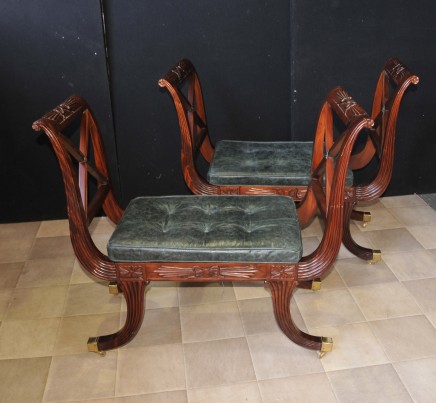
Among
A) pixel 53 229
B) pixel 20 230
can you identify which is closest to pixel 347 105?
pixel 53 229

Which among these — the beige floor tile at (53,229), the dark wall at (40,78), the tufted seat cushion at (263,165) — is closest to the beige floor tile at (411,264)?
the tufted seat cushion at (263,165)

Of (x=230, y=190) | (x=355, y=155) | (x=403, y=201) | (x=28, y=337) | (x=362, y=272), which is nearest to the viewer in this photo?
(x=28, y=337)

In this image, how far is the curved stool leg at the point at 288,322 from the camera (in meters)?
1.85

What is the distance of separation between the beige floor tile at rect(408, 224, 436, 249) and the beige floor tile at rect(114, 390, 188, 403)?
4.82ft

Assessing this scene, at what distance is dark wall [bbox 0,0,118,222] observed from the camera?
245 cm

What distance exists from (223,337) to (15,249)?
4.17 ft

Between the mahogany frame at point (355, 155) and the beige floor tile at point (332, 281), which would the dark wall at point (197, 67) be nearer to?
the mahogany frame at point (355, 155)

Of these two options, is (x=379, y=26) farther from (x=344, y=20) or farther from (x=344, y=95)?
(x=344, y=95)

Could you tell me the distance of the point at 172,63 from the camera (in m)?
2.66

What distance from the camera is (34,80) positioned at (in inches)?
102

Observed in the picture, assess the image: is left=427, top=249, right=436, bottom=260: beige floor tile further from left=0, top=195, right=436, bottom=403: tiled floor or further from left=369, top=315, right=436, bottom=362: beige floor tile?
left=369, top=315, right=436, bottom=362: beige floor tile

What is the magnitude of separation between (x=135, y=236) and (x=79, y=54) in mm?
1175

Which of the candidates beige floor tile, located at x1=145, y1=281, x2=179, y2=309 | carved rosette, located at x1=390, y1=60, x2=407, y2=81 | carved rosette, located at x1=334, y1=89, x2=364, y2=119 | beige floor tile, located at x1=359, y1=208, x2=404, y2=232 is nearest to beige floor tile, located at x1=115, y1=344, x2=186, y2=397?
beige floor tile, located at x1=145, y1=281, x2=179, y2=309

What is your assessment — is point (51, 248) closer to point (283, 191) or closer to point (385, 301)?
point (283, 191)
